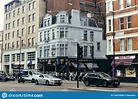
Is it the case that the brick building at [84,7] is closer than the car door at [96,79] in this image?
No

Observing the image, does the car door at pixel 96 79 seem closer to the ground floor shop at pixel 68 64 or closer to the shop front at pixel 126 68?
the shop front at pixel 126 68

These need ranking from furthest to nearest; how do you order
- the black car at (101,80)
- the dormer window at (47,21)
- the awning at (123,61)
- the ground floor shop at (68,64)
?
1. the dormer window at (47,21)
2. the ground floor shop at (68,64)
3. the awning at (123,61)
4. the black car at (101,80)

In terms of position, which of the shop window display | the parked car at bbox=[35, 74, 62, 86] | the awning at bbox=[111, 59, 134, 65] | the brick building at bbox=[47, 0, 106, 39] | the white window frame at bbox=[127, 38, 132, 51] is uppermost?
the brick building at bbox=[47, 0, 106, 39]

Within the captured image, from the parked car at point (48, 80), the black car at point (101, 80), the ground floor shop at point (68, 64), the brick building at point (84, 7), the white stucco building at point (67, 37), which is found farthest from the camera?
the brick building at point (84, 7)

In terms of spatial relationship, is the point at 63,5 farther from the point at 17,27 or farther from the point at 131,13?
the point at 131,13

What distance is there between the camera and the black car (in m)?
27.8

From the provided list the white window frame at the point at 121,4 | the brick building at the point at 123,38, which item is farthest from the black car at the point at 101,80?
the white window frame at the point at 121,4

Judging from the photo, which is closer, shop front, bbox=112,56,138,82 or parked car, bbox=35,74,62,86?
parked car, bbox=35,74,62,86

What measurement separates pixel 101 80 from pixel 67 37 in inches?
1013

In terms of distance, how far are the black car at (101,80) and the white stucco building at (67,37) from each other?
885 inches

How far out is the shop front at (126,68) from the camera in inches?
1428

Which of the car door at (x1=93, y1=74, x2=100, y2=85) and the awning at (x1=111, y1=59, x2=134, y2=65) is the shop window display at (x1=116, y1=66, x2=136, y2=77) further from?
the car door at (x1=93, y1=74, x2=100, y2=85)

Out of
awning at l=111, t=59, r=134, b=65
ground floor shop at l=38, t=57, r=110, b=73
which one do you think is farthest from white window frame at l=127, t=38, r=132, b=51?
ground floor shop at l=38, t=57, r=110, b=73

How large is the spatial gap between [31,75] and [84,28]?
70.1 feet
